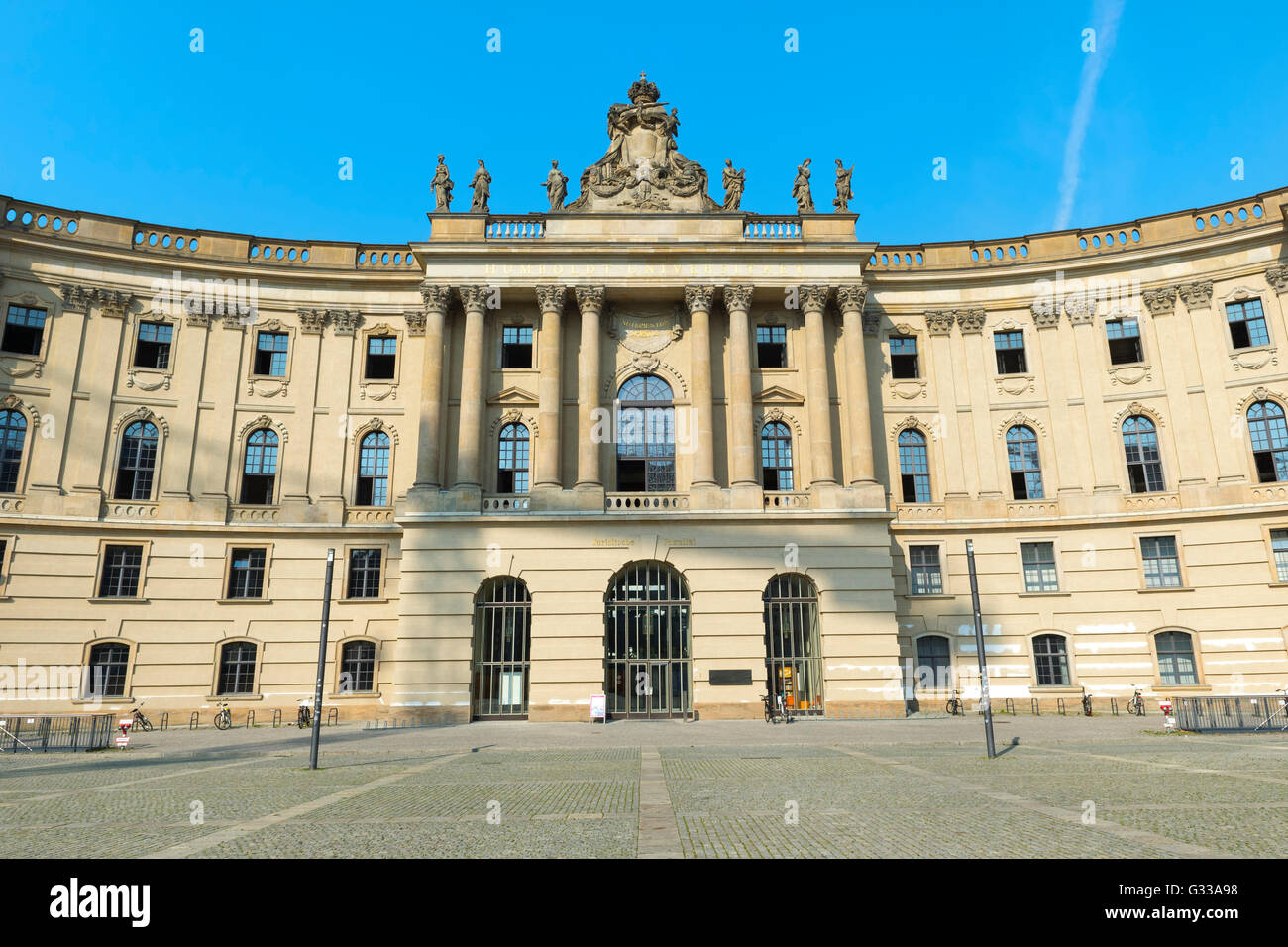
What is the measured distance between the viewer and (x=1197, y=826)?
9789 millimetres

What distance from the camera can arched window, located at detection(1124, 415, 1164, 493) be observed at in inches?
1407

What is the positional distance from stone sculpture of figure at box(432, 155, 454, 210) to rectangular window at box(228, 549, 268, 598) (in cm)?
1751

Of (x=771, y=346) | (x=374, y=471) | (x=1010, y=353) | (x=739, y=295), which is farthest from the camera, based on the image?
(x=1010, y=353)

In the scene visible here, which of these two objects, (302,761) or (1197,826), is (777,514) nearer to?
(302,761)

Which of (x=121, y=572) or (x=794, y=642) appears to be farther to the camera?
(x=121, y=572)

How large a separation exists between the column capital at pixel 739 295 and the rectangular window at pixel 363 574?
19471mm

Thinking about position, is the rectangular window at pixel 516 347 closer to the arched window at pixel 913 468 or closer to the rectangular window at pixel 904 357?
the rectangular window at pixel 904 357

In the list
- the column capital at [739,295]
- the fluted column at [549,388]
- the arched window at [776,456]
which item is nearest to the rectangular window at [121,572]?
the fluted column at [549,388]

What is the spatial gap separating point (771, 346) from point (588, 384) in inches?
358

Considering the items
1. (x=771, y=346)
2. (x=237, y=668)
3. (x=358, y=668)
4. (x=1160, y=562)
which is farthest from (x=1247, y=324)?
(x=237, y=668)

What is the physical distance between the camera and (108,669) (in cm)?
3284

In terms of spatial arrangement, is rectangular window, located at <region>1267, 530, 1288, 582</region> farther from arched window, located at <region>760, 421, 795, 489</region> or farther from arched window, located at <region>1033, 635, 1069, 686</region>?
arched window, located at <region>760, 421, 795, 489</region>

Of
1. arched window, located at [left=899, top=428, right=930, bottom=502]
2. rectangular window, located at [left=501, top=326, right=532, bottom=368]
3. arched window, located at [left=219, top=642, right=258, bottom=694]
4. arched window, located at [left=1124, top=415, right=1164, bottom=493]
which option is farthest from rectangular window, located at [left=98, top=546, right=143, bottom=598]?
arched window, located at [left=1124, top=415, right=1164, bottom=493]

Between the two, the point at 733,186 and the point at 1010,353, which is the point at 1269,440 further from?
the point at 733,186
